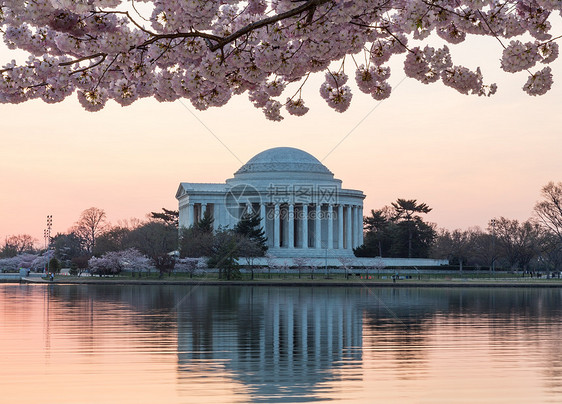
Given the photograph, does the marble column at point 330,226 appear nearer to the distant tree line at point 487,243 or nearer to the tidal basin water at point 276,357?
the distant tree line at point 487,243

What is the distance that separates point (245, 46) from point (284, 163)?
4439 inches

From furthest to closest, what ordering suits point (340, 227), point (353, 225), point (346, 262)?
point (353, 225)
point (340, 227)
point (346, 262)

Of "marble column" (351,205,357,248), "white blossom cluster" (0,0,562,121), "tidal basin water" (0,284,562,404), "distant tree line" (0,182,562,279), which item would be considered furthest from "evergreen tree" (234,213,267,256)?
"white blossom cluster" (0,0,562,121)

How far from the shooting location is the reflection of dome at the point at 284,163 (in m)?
126

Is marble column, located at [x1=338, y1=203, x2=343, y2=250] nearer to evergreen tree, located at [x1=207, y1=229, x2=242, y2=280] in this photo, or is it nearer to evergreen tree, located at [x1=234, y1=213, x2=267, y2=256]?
evergreen tree, located at [x1=234, y1=213, x2=267, y2=256]

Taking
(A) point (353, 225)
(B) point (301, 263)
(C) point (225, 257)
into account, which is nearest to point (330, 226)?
(A) point (353, 225)

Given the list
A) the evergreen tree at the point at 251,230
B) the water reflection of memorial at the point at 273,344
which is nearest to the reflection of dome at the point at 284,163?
the evergreen tree at the point at 251,230

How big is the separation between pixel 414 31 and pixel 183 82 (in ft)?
15.0

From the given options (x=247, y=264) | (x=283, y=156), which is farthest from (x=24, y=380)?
(x=283, y=156)

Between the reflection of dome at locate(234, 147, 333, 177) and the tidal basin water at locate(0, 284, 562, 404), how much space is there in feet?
290

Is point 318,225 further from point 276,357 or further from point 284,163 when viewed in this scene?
point 276,357

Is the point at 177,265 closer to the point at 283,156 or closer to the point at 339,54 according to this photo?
the point at 283,156

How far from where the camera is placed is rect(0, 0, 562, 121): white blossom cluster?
40.0ft

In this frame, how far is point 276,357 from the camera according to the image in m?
21.4
